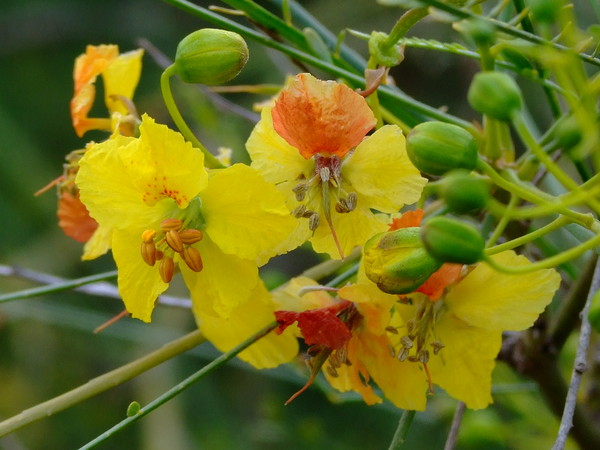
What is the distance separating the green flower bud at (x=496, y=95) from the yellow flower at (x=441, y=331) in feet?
0.69

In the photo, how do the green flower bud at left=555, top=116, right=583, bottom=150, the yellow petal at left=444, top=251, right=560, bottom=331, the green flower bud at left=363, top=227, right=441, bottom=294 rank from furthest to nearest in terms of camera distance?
the yellow petal at left=444, top=251, right=560, bottom=331 < the green flower bud at left=363, top=227, right=441, bottom=294 < the green flower bud at left=555, top=116, right=583, bottom=150

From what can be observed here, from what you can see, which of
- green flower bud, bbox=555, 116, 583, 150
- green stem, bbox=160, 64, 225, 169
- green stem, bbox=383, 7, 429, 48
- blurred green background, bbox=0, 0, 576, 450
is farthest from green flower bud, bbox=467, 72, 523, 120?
blurred green background, bbox=0, 0, 576, 450

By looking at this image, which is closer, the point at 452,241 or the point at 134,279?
the point at 452,241

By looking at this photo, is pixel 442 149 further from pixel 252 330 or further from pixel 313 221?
pixel 252 330

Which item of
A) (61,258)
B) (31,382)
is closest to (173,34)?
(61,258)

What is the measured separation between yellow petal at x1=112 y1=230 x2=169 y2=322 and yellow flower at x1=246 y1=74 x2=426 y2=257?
0.37ft

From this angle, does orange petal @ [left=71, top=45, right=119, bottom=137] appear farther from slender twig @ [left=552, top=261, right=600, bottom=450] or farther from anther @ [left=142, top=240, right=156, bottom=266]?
slender twig @ [left=552, top=261, right=600, bottom=450]

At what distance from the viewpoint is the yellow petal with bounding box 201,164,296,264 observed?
0.65 meters

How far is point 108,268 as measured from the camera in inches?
89.2

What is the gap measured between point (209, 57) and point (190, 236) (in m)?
0.14

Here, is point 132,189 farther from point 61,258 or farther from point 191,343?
point 61,258

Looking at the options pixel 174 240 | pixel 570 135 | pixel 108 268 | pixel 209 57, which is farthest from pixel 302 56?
pixel 108 268

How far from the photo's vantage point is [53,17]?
2.56m

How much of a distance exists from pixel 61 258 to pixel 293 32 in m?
1.57
